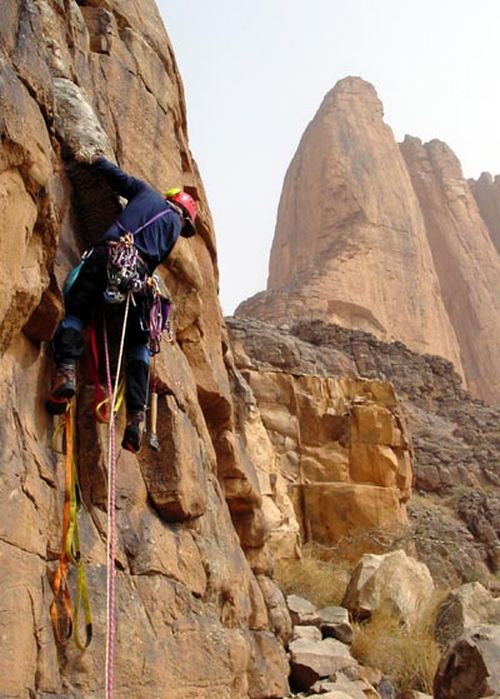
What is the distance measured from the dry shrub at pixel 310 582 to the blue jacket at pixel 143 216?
6.24 meters

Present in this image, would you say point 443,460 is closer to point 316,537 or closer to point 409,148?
point 316,537

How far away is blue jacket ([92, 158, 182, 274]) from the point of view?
4977mm

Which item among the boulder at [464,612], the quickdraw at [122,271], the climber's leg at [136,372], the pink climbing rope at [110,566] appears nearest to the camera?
the pink climbing rope at [110,566]

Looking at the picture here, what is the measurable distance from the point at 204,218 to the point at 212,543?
3383mm

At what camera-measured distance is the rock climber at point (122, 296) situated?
4348mm

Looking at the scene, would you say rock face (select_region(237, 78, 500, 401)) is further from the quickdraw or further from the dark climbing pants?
the quickdraw

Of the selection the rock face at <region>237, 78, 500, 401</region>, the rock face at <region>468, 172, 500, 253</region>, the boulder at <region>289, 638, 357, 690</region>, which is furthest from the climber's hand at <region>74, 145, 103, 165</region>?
the rock face at <region>468, 172, 500, 253</region>

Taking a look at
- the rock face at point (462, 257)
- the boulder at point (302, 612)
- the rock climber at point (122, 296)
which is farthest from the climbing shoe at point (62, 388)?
the rock face at point (462, 257)

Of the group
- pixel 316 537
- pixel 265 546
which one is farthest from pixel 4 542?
pixel 316 537

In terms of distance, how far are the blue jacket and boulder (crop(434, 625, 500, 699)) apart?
4.08m

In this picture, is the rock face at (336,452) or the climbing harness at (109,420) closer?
the climbing harness at (109,420)

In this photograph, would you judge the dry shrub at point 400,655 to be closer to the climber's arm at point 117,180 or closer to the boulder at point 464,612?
the boulder at point 464,612

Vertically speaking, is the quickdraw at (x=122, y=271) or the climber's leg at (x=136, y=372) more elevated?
the quickdraw at (x=122, y=271)

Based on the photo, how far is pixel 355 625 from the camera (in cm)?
888
